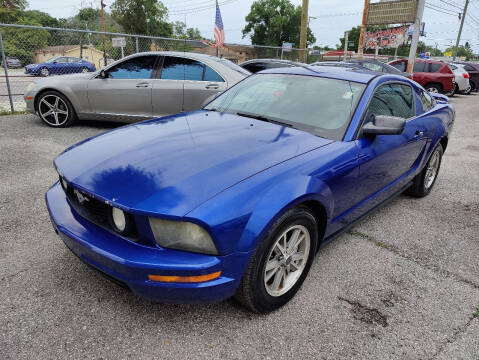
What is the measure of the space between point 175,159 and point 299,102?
4.22 feet

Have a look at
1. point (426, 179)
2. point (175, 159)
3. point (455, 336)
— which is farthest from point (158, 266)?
point (426, 179)

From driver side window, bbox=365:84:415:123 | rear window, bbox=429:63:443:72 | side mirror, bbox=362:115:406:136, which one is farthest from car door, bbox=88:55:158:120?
rear window, bbox=429:63:443:72

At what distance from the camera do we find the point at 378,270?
2814 mm

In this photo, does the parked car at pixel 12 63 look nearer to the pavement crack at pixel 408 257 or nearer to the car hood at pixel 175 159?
the car hood at pixel 175 159

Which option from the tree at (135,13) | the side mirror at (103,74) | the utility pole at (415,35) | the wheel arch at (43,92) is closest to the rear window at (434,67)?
the utility pole at (415,35)

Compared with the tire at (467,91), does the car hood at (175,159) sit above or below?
above

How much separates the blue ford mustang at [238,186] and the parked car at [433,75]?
14.1m

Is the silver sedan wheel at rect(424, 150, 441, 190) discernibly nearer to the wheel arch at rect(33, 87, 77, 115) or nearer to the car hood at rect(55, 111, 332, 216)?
the car hood at rect(55, 111, 332, 216)

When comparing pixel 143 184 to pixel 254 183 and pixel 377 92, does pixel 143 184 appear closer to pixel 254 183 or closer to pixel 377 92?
pixel 254 183

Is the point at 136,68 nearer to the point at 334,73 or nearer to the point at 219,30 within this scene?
the point at 334,73

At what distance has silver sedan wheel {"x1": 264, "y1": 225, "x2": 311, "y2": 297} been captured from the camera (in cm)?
216

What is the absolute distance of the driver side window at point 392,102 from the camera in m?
2.97

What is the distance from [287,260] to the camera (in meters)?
2.24

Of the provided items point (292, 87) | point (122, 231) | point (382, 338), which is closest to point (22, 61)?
point (292, 87)
